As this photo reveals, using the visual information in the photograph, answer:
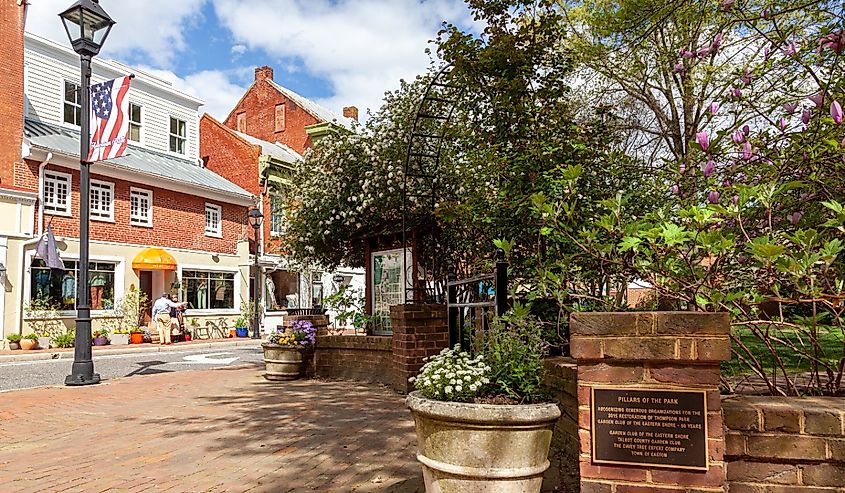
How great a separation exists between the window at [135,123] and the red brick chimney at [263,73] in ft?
43.0

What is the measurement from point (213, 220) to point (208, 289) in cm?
288

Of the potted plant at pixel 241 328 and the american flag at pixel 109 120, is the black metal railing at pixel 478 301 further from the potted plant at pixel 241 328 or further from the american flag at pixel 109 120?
the potted plant at pixel 241 328

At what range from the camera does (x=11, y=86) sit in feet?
62.0

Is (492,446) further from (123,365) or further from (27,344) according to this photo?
(27,344)

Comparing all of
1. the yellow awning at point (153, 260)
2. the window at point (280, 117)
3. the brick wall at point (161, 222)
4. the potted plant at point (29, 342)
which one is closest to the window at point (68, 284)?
the yellow awning at point (153, 260)

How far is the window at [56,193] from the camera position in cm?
1920

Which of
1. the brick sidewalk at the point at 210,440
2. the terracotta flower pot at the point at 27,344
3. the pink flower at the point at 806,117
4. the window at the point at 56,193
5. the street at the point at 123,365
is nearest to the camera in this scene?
the pink flower at the point at 806,117

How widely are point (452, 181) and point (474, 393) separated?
7.65 metres

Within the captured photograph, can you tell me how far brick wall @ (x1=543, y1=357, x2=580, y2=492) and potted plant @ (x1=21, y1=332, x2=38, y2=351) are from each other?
17192mm

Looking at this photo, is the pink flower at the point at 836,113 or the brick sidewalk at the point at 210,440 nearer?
the pink flower at the point at 836,113

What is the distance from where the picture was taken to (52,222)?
19156 millimetres

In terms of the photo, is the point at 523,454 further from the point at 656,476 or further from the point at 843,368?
the point at 843,368

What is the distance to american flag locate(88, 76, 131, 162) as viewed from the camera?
34.9ft

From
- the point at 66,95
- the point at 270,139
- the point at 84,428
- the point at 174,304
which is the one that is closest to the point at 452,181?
the point at 84,428
